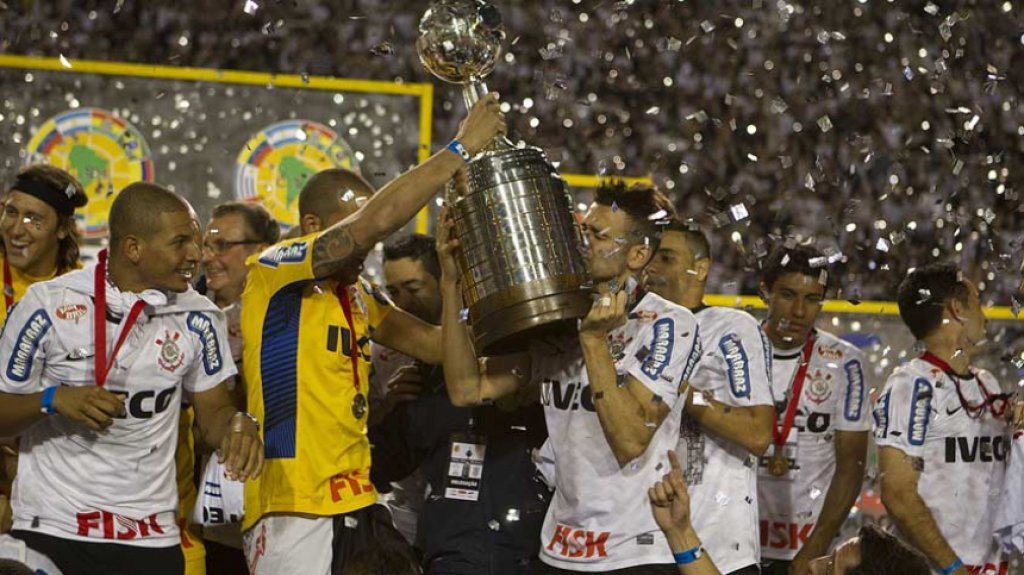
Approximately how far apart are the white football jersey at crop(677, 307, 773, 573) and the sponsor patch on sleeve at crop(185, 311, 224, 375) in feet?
4.86

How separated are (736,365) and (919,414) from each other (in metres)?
0.92

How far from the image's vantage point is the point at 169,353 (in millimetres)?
4082

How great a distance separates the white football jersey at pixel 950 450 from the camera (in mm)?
5004

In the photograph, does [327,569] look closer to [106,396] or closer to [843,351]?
[106,396]

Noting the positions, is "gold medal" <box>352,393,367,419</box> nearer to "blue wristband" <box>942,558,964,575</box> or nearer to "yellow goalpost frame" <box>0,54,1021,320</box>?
"blue wristband" <box>942,558,964,575</box>

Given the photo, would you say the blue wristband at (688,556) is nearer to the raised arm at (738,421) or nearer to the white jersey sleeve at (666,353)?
the white jersey sleeve at (666,353)

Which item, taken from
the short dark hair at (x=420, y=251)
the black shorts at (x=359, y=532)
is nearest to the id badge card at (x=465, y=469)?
the black shorts at (x=359, y=532)

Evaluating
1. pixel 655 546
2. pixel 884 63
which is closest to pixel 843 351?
pixel 655 546

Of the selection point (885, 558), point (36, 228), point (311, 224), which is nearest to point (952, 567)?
point (885, 558)

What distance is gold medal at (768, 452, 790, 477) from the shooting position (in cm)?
548

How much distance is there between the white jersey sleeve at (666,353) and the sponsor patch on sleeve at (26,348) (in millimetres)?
1687

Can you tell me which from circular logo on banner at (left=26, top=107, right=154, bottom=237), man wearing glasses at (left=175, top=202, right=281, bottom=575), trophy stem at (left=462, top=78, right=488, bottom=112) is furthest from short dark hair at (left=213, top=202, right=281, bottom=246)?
trophy stem at (left=462, top=78, right=488, bottom=112)

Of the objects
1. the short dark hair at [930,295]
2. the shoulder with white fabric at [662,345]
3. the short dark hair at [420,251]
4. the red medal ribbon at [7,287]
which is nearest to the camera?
the shoulder with white fabric at [662,345]

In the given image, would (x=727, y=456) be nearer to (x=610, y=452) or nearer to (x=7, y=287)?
(x=610, y=452)
